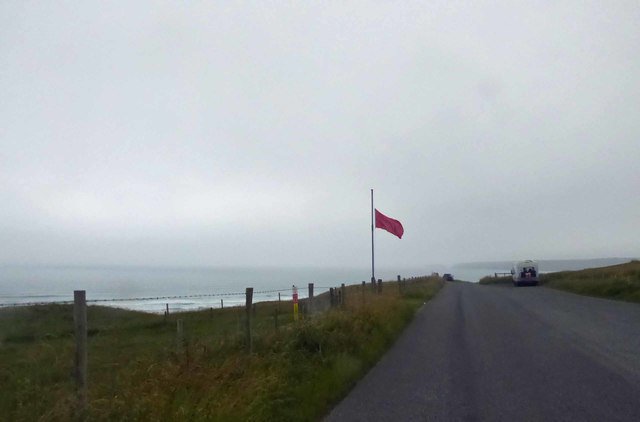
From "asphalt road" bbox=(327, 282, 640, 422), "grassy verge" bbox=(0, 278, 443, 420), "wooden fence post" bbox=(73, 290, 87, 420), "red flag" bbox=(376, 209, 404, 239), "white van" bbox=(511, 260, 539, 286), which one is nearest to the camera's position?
"wooden fence post" bbox=(73, 290, 87, 420)

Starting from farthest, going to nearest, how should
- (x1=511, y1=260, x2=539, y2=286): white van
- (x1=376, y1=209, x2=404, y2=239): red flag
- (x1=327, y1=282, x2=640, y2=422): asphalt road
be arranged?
(x1=511, y1=260, x2=539, y2=286): white van → (x1=376, y1=209, x2=404, y2=239): red flag → (x1=327, y1=282, x2=640, y2=422): asphalt road

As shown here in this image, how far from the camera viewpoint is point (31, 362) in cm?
1232

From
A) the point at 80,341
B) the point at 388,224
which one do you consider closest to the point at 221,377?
the point at 80,341

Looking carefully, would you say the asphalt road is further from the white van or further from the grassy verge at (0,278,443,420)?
the white van

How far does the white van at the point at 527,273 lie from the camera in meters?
62.9

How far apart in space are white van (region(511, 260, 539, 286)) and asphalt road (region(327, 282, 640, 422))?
44658mm

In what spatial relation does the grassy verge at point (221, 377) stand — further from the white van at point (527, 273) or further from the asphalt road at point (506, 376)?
the white van at point (527, 273)

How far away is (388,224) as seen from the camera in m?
29.7

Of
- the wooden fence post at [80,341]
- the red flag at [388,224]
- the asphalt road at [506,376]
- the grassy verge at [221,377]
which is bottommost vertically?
the asphalt road at [506,376]

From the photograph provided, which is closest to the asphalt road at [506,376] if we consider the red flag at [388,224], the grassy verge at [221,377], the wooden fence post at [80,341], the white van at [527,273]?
the grassy verge at [221,377]

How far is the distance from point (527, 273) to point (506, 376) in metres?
54.9

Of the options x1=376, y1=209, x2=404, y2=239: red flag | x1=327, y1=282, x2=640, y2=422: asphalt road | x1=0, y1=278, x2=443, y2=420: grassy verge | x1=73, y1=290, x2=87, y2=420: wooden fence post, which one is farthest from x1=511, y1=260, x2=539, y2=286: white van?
x1=73, y1=290, x2=87, y2=420: wooden fence post

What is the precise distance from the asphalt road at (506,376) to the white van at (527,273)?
4466cm

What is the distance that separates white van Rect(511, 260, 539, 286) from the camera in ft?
206
